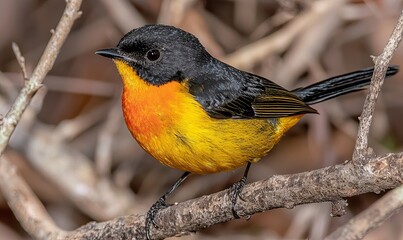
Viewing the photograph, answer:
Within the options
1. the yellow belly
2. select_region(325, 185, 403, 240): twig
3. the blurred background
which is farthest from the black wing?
select_region(325, 185, 403, 240): twig

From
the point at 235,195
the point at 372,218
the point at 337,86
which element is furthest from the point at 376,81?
the point at 337,86

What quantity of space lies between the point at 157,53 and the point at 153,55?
0.03m

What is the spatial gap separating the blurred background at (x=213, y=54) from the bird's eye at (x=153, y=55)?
5.32 ft

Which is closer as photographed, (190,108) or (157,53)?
(190,108)

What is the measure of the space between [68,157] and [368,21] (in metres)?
3.03

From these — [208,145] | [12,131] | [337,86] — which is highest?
[337,86]

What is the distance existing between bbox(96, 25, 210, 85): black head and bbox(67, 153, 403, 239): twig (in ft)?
2.62

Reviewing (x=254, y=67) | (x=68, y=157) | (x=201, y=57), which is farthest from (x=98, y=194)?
(x=201, y=57)

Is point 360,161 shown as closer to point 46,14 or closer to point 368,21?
point 368,21

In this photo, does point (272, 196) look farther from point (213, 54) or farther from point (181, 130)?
point (213, 54)

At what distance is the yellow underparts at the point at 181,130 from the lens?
4.23 m

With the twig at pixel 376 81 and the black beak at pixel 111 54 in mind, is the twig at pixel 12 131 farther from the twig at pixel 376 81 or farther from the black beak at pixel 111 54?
the twig at pixel 376 81

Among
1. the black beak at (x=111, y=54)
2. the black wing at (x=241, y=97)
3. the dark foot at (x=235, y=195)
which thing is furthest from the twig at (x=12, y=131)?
the dark foot at (x=235, y=195)

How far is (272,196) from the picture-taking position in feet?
12.2
